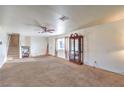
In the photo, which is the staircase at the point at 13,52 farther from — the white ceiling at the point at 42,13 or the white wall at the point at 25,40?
the white ceiling at the point at 42,13

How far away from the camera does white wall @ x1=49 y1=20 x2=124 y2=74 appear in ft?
11.8

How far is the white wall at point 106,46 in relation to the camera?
3585 mm

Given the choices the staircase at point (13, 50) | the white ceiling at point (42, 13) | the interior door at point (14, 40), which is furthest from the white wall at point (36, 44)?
the white ceiling at point (42, 13)

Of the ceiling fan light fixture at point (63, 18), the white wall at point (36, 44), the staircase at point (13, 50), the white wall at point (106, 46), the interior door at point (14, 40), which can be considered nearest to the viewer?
the ceiling fan light fixture at point (63, 18)

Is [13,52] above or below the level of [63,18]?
below

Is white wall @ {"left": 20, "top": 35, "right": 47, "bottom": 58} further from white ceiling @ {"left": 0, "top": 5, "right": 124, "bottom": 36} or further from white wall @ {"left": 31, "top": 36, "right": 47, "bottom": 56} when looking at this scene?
white ceiling @ {"left": 0, "top": 5, "right": 124, "bottom": 36}

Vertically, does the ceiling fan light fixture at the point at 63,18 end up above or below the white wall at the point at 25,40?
above

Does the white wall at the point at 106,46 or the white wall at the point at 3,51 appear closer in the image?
the white wall at the point at 106,46

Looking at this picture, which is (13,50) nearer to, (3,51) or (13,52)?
(13,52)

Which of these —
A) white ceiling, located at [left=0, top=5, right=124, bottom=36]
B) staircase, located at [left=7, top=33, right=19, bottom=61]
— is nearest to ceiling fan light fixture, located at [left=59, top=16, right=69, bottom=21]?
white ceiling, located at [left=0, top=5, right=124, bottom=36]

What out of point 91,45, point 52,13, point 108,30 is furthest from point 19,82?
point 91,45

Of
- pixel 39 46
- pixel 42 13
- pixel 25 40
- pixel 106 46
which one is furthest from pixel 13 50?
pixel 106 46

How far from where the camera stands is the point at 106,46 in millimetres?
4211
